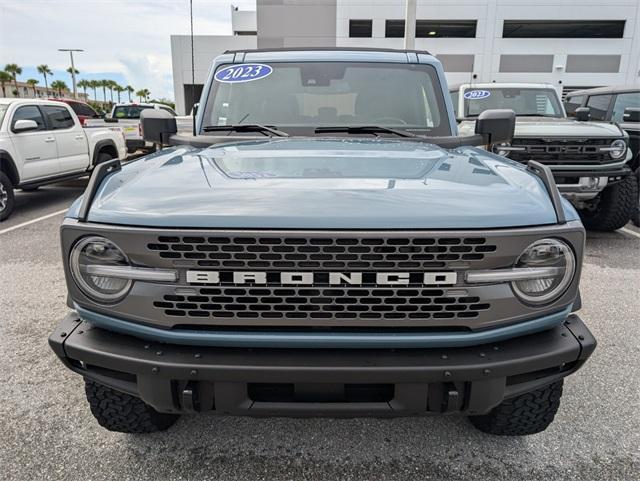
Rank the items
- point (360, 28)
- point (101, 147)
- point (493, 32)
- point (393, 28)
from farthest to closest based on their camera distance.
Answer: point (360, 28) → point (393, 28) → point (493, 32) → point (101, 147)

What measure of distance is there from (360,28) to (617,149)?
3032 cm

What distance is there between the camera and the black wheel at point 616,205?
21.0ft

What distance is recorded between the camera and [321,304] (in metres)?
1.75

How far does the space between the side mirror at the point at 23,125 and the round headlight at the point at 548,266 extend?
8342 millimetres

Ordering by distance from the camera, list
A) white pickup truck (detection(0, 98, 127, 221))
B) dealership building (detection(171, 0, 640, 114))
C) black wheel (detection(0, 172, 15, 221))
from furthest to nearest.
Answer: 1. dealership building (detection(171, 0, 640, 114))
2. white pickup truck (detection(0, 98, 127, 221))
3. black wheel (detection(0, 172, 15, 221))

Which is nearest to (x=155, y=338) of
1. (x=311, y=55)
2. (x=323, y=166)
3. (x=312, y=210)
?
(x=312, y=210)

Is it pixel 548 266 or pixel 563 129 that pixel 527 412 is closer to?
pixel 548 266

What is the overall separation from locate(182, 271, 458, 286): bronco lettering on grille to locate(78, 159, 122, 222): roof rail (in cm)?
48

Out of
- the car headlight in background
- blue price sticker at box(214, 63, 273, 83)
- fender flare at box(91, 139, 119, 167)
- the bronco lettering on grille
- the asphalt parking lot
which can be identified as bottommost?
the asphalt parking lot

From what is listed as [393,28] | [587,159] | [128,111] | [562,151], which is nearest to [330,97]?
[562,151]

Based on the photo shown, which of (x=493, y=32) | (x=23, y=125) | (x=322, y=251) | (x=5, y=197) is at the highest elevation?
(x=493, y=32)

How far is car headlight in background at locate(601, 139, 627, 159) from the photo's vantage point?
6250 mm

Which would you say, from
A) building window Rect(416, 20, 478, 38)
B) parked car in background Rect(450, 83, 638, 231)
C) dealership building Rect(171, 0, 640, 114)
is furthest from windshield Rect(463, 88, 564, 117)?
building window Rect(416, 20, 478, 38)

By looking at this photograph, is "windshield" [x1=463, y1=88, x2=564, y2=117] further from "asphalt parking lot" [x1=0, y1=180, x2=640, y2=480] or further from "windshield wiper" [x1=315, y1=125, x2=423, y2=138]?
"asphalt parking lot" [x1=0, y1=180, x2=640, y2=480]
